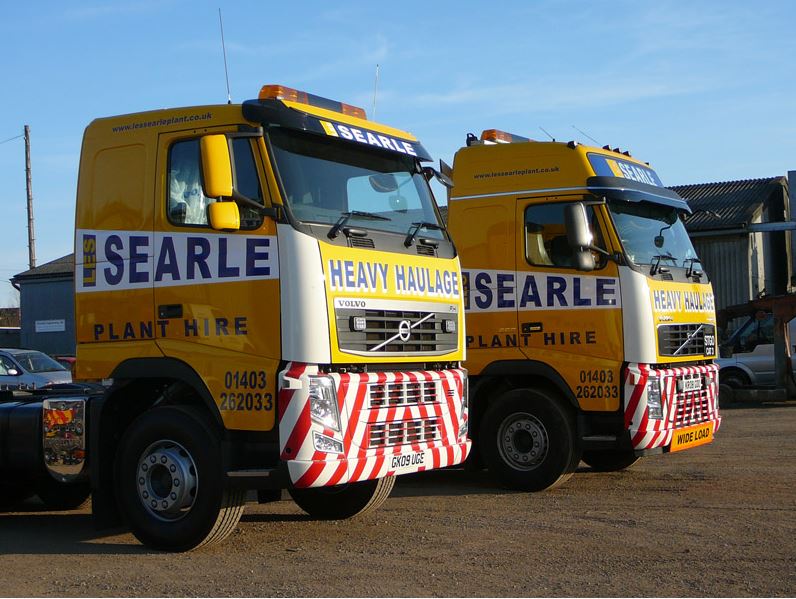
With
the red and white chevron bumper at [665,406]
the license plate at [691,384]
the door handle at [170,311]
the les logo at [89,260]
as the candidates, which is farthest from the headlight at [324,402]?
the license plate at [691,384]

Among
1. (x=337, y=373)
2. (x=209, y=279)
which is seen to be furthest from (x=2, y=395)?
(x=337, y=373)

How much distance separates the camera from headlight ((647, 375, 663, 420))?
376 inches

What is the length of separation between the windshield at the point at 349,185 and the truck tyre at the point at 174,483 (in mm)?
1689

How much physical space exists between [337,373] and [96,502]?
7.10 feet

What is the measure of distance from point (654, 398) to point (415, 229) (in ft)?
10.6

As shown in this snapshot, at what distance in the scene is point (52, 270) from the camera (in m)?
31.8

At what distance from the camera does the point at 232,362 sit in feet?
23.0

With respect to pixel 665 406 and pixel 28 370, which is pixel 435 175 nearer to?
pixel 665 406

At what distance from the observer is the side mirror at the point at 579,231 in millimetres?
9523

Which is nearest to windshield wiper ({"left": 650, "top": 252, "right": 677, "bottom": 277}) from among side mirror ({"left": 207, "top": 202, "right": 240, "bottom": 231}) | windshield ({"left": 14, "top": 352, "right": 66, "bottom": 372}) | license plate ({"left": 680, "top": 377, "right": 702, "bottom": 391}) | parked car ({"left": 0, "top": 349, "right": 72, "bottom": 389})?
license plate ({"left": 680, "top": 377, "right": 702, "bottom": 391})

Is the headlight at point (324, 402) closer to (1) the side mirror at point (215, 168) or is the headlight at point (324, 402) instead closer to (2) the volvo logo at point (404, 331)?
(2) the volvo logo at point (404, 331)

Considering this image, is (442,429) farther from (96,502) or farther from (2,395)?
(2,395)

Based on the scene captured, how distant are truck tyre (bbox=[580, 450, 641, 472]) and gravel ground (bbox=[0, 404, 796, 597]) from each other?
3.26ft

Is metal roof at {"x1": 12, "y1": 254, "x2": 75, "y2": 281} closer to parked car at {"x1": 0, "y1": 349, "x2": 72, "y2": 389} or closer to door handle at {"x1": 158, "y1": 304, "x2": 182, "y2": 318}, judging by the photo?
parked car at {"x1": 0, "y1": 349, "x2": 72, "y2": 389}
